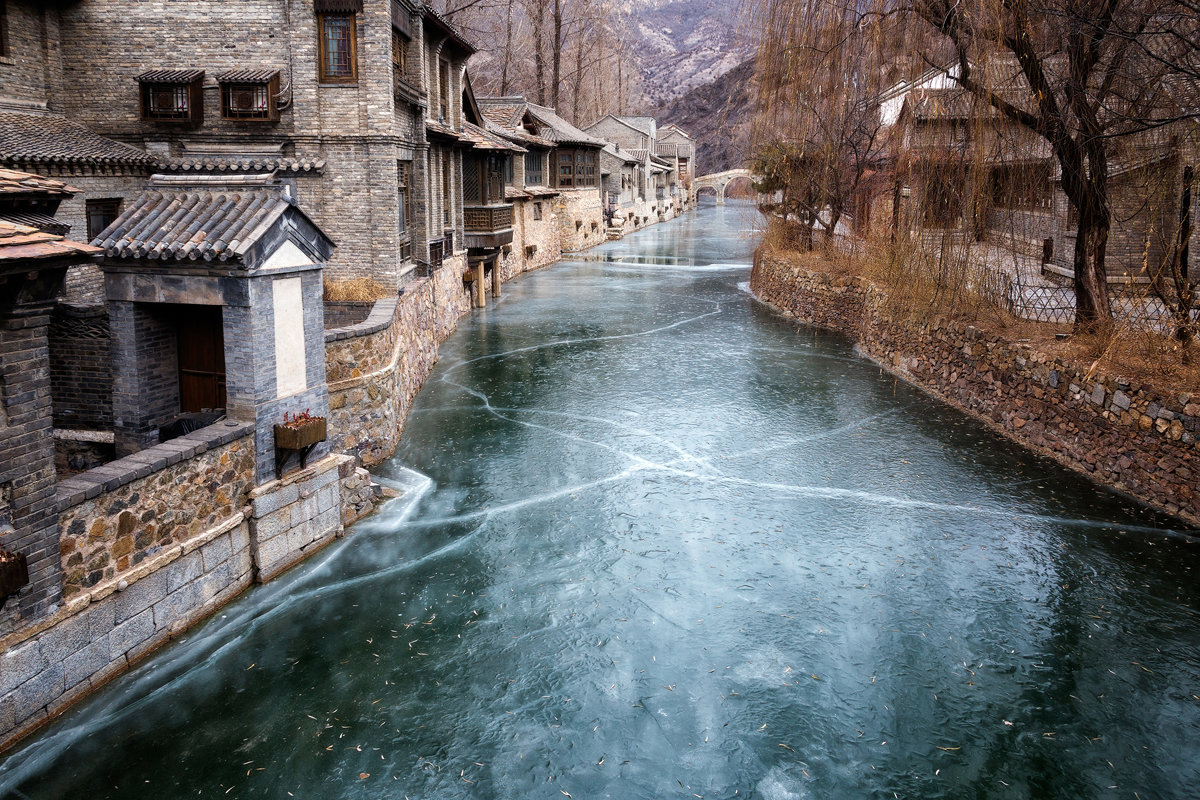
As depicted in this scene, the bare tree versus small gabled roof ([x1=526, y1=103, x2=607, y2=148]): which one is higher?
small gabled roof ([x1=526, y1=103, x2=607, y2=148])

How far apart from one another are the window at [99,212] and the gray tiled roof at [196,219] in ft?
33.1

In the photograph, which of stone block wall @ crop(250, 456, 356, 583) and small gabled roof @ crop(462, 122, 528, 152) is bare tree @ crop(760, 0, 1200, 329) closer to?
stone block wall @ crop(250, 456, 356, 583)

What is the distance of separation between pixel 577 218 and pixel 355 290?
3247 cm

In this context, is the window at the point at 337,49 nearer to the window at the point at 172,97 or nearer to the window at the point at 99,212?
the window at the point at 172,97

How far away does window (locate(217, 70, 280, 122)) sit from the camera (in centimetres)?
2008

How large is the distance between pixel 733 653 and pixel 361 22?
16.9 m

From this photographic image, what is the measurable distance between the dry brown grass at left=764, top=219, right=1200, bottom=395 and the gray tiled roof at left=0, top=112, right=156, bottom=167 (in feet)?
54.9

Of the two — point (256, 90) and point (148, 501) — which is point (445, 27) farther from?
point (148, 501)

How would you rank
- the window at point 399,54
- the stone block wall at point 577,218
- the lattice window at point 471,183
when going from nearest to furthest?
the window at point 399,54, the lattice window at point 471,183, the stone block wall at point 577,218

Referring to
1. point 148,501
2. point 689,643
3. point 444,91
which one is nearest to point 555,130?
point 444,91

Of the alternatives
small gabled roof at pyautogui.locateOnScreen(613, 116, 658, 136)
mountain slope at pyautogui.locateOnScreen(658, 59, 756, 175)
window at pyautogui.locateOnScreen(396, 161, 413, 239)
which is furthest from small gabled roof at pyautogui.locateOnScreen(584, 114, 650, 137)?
mountain slope at pyautogui.locateOnScreen(658, 59, 756, 175)

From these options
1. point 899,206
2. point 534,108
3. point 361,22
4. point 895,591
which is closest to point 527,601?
point 895,591

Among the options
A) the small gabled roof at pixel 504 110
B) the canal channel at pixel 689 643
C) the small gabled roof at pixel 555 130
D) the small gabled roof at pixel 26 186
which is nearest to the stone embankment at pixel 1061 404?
the canal channel at pixel 689 643

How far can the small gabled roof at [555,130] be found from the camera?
47438 millimetres
